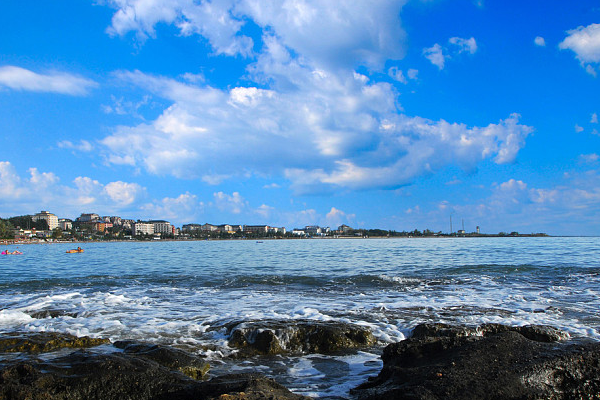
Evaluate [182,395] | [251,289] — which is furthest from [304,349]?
[251,289]

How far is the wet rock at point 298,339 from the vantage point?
8.70m

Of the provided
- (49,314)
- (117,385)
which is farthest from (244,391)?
(49,314)

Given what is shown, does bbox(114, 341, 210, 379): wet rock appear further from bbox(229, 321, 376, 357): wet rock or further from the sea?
bbox(229, 321, 376, 357): wet rock

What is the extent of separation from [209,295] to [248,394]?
43.2 feet

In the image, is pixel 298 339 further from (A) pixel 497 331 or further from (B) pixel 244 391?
Answer: (B) pixel 244 391

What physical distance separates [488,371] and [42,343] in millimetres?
8791

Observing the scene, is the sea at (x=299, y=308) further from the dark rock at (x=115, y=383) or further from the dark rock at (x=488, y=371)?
the dark rock at (x=115, y=383)

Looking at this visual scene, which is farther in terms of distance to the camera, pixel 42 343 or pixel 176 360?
pixel 42 343

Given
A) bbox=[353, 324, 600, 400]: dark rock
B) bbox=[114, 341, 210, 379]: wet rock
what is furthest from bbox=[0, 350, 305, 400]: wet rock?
bbox=[353, 324, 600, 400]: dark rock

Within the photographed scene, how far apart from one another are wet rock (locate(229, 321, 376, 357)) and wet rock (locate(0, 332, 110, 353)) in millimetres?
3222

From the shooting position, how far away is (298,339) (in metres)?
8.98

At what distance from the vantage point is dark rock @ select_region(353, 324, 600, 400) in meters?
4.40

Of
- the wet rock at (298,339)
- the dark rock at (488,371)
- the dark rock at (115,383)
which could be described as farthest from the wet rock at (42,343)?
the dark rock at (488,371)

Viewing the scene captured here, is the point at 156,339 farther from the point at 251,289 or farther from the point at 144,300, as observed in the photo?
the point at 251,289
